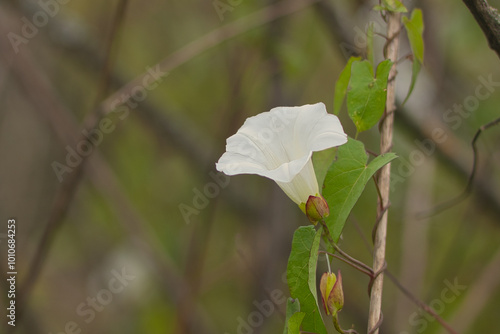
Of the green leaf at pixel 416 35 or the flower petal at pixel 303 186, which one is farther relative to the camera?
the green leaf at pixel 416 35

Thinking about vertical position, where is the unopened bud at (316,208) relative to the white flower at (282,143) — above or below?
below

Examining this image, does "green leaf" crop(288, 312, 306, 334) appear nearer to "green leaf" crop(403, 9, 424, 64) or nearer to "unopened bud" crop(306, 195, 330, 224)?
"unopened bud" crop(306, 195, 330, 224)

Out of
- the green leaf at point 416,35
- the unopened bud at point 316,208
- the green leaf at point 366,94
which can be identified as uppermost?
the green leaf at point 416,35

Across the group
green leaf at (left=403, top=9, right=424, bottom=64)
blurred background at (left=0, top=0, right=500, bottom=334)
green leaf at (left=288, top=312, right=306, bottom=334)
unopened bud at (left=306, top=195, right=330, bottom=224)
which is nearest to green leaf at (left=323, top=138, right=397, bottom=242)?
unopened bud at (left=306, top=195, right=330, bottom=224)

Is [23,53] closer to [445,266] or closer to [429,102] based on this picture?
[429,102]

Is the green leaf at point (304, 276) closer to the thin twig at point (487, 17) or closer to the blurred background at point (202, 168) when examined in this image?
the thin twig at point (487, 17)

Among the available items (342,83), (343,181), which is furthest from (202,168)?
(343,181)

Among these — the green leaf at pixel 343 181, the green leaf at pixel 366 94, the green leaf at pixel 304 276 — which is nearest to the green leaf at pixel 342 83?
the green leaf at pixel 366 94
